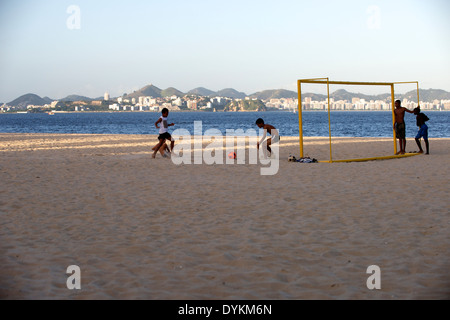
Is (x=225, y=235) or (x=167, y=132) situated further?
(x=167, y=132)

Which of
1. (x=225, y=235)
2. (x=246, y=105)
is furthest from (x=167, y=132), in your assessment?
(x=246, y=105)

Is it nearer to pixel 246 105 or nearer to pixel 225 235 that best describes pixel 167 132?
pixel 225 235

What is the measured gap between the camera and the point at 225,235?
4.89 m

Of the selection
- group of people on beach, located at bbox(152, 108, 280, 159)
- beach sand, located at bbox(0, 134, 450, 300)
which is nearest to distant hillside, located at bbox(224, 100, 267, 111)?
group of people on beach, located at bbox(152, 108, 280, 159)

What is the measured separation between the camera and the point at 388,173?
9.49 m

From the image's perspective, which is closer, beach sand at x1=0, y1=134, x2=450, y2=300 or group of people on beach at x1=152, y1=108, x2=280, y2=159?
beach sand at x1=0, y1=134, x2=450, y2=300

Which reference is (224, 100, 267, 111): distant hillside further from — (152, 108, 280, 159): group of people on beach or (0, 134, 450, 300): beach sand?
(0, 134, 450, 300): beach sand

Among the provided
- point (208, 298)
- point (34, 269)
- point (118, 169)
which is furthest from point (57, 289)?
point (118, 169)

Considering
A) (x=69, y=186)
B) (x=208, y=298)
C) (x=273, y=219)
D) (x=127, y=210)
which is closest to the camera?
(x=208, y=298)

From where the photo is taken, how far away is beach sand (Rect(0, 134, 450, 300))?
3.47 meters

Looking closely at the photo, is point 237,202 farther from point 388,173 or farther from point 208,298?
point 388,173

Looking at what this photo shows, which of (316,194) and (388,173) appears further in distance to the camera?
(388,173)

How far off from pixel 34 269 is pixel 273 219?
274 cm

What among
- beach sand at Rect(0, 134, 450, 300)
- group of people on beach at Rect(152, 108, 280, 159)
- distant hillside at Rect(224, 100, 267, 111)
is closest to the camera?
beach sand at Rect(0, 134, 450, 300)
